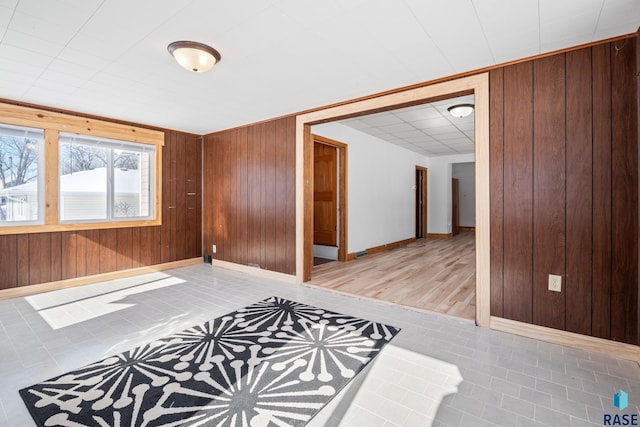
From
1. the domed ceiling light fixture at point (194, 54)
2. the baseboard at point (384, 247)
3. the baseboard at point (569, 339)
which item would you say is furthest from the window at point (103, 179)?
the baseboard at point (569, 339)

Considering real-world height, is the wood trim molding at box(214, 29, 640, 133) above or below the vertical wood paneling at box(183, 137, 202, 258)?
above

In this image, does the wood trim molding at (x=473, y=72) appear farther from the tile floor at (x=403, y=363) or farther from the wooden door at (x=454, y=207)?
the wooden door at (x=454, y=207)

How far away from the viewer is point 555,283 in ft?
8.38

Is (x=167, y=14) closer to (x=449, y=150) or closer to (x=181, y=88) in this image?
(x=181, y=88)

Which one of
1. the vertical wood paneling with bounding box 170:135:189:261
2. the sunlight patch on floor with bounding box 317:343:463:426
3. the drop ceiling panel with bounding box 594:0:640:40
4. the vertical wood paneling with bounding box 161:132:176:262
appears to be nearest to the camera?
the sunlight patch on floor with bounding box 317:343:463:426

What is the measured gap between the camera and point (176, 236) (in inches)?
214

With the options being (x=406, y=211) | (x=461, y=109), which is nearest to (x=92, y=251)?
(x=461, y=109)

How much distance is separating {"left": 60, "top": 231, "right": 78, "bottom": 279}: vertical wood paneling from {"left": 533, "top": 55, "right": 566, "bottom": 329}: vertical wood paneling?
557cm

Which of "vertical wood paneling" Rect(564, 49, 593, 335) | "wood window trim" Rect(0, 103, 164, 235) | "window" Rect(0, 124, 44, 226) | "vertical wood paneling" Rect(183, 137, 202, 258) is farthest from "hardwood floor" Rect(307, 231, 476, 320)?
"window" Rect(0, 124, 44, 226)

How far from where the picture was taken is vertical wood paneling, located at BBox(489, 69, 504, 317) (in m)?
2.80

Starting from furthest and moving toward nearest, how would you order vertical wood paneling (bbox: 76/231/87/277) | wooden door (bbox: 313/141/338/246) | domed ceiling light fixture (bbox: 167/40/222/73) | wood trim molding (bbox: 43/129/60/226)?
1. wooden door (bbox: 313/141/338/246)
2. vertical wood paneling (bbox: 76/231/87/277)
3. wood trim molding (bbox: 43/129/60/226)
4. domed ceiling light fixture (bbox: 167/40/222/73)

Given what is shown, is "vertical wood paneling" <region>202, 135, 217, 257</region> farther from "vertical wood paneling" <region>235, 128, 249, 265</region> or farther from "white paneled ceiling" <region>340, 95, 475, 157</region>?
"white paneled ceiling" <region>340, 95, 475, 157</region>

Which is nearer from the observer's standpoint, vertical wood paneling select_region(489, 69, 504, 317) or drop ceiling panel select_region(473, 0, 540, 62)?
drop ceiling panel select_region(473, 0, 540, 62)

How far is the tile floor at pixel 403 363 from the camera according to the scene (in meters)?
1.68
